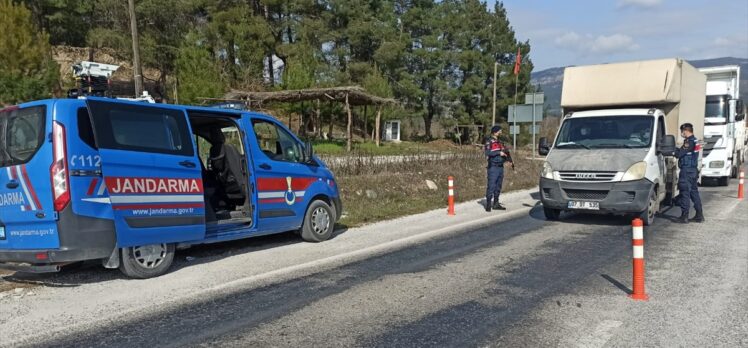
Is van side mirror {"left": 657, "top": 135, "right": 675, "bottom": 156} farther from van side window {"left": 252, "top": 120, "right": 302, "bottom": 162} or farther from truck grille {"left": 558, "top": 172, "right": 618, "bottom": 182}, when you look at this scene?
van side window {"left": 252, "top": 120, "right": 302, "bottom": 162}

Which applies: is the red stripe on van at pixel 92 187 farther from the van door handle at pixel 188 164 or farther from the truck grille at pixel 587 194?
the truck grille at pixel 587 194

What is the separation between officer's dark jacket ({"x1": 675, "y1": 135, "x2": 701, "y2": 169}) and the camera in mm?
9992

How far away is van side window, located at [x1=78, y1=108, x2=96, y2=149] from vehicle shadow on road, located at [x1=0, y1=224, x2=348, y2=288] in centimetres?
165

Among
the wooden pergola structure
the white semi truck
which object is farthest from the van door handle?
the wooden pergola structure

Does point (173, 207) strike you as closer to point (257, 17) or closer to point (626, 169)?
point (626, 169)

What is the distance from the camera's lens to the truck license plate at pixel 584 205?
29.9 feet

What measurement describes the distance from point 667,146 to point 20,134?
9.85 m

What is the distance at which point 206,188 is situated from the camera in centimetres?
800

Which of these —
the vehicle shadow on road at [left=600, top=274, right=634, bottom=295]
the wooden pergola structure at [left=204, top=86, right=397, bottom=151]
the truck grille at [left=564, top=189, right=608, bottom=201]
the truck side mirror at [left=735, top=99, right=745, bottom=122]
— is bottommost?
the vehicle shadow on road at [left=600, top=274, right=634, bottom=295]

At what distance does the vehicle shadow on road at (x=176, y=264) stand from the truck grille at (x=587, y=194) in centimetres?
427

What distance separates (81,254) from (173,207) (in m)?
1.14

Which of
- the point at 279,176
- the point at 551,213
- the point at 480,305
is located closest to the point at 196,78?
the point at 279,176

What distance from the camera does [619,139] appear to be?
9.91 meters

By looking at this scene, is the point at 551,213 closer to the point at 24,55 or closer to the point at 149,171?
the point at 149,171
